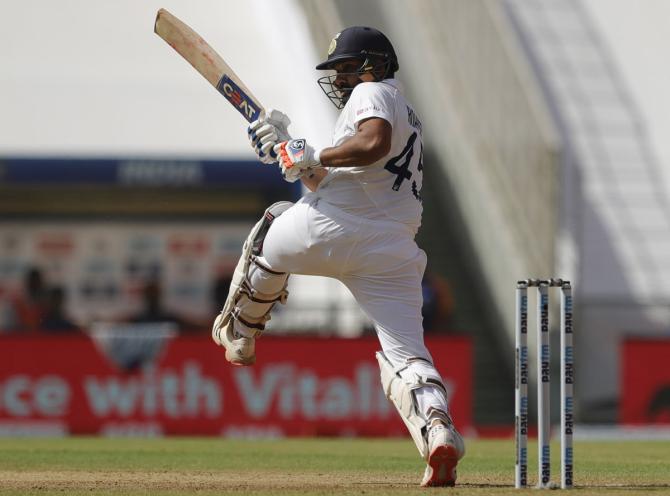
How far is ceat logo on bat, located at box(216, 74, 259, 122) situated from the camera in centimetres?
736

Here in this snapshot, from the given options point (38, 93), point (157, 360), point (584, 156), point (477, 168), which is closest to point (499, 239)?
point (477, 168)

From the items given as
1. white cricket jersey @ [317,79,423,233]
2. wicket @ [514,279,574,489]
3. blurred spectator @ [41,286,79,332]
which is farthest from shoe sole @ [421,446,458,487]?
blurred spectator @ [41,286,79,332]

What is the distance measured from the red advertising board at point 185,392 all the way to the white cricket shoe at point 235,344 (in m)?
6.21

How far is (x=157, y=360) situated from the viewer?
536 inches

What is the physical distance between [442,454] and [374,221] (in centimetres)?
109

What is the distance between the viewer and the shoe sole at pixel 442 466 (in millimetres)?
6195

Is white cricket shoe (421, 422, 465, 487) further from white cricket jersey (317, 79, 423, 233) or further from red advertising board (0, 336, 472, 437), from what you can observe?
red advertising board (0, 336, 472, 437)

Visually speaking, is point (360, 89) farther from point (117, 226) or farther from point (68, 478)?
point (117, 226)

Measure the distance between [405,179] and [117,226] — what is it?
1202 cm

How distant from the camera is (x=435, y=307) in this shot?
49.8 ft

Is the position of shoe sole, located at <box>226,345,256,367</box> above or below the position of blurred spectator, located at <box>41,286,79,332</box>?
below

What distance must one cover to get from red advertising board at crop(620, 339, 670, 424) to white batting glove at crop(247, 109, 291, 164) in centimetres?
841

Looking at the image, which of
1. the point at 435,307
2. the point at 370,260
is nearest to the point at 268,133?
the point at 370,260

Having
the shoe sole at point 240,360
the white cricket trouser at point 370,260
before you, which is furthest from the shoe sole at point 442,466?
the shoe sole at point 240,360
